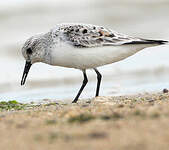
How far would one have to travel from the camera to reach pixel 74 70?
1077cm

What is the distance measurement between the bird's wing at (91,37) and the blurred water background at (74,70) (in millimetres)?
1790

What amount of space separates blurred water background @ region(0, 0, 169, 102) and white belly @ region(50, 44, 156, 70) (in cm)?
163

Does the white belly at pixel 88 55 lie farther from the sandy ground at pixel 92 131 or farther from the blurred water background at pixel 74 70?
Result: the sandy ground at pixel 92 131

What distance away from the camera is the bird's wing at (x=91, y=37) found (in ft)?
22.9

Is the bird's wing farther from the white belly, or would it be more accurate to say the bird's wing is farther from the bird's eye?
the bird's eye

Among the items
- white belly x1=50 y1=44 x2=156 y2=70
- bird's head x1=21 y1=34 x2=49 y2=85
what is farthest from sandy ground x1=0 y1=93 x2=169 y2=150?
bird's head x1=21 y1=34 x2=49 y2=85

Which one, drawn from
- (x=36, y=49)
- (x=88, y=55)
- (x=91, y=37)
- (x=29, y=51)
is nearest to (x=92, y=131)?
(x=88, y=55)

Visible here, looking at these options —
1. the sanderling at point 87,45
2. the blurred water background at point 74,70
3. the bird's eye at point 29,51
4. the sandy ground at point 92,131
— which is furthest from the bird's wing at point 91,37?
the sandy ground at point 92,131

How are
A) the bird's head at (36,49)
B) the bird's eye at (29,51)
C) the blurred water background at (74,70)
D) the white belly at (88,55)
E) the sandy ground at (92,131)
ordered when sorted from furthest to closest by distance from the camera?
the blurred water background at (74,70) < the bird's eye at (29,51) < the bird's head at (36,49) < the white belly at (88,55) < the sandy ground at (92,131)

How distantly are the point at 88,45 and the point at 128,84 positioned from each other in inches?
104

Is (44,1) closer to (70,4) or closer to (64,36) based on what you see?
(70,4)

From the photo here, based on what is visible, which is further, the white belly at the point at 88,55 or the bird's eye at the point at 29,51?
the bird's eye at the point at 29,51

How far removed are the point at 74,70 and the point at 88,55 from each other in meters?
3.83

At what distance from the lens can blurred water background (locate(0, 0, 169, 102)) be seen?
9.31 m
